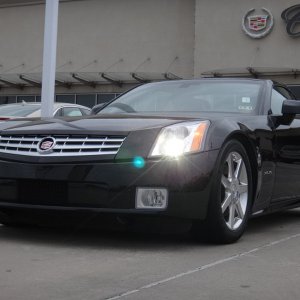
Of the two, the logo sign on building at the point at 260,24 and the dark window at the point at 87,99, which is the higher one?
the logo sign on building at the point at 260,24

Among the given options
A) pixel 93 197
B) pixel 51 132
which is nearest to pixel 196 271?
pixel 93 197

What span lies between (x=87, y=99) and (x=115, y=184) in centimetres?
2505

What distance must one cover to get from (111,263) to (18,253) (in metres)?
0.73

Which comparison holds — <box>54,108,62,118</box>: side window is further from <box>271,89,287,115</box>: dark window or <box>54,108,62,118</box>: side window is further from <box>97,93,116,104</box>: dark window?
<box>97,93,116,104</box>: dark window

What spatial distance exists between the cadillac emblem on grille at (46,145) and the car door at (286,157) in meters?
2.08

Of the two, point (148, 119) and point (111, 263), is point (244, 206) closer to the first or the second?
point (148, 119)

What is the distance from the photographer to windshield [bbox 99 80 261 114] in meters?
5.56

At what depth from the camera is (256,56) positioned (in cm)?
2508

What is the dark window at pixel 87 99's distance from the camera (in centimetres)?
2888

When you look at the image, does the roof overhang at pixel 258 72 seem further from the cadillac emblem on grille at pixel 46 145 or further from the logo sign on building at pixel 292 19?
the cadillac emblem on grille at pixel 46 145

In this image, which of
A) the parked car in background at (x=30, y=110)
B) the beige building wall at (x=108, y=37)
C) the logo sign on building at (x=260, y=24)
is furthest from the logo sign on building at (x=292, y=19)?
the parked car in background at (x=30, y=110)

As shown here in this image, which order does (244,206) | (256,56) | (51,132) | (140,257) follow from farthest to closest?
(256,56) < (244,206) < (51,132) < (140,257)

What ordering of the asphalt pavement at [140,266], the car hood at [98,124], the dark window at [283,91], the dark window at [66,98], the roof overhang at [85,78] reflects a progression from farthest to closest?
the dark window at [66,98], the roof overhang at [85,78], the dark window at [283,91], the car hood at [98,124], the asphalt pavement at [140,266]

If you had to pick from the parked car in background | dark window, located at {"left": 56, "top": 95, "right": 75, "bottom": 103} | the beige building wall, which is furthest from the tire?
dark window, located at {"left": 56, "top": 95, "right": 75, "bottom": 103}
